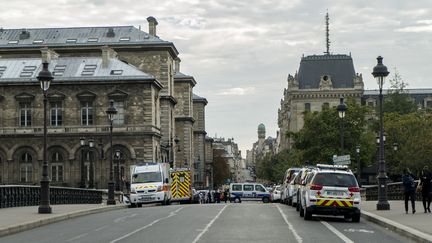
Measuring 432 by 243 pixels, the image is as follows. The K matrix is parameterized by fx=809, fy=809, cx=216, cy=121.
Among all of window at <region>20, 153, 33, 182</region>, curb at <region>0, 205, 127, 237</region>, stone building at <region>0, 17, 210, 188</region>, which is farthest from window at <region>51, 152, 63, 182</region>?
curb at <region>0, 205, 127, 237</region>

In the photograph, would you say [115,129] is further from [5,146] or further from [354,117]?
[354,117]

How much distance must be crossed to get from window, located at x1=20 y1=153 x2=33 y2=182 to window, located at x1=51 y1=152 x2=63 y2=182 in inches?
88.1

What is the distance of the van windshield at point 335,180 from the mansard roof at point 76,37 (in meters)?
73.7

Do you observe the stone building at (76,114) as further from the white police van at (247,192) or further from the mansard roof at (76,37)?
the mansard roof at (76,37)

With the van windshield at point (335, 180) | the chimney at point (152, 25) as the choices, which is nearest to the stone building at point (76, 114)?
the chimney at point (152, 25)

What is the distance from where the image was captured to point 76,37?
106 m

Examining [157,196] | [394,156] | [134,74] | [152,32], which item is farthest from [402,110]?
[157,196]

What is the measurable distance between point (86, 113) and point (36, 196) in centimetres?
4306

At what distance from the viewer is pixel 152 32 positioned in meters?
110

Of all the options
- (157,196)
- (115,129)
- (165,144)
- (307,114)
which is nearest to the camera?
(157,196)

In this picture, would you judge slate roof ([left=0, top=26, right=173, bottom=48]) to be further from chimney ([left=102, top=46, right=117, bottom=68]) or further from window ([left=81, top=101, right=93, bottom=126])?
window ([left=81, top=101, right=93, bottom=126])

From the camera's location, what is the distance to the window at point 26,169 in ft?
273

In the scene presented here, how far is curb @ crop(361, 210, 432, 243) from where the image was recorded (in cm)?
1910

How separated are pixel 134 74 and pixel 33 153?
13284 millimetres
